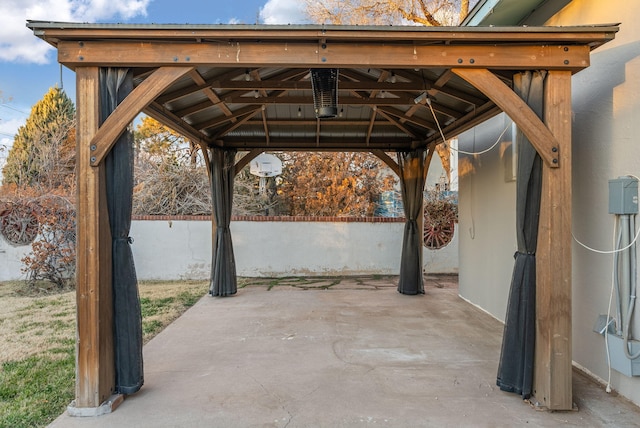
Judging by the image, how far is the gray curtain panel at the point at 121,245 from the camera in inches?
125

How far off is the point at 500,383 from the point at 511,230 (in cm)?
254

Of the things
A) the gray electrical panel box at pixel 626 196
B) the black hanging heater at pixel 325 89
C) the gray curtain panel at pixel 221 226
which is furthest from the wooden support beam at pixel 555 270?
the gray curtain panel at pixel 221 226

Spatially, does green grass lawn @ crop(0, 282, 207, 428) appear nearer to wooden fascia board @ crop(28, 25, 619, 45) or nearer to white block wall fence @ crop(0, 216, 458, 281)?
white block wall fence @ crop(0, 216, 458, 281)

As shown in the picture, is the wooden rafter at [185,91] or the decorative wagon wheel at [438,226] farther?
the decorative wagon wheel at [438,226]

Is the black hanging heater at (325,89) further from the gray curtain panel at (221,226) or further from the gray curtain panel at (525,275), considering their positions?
the gray curtain panel at (221,226)

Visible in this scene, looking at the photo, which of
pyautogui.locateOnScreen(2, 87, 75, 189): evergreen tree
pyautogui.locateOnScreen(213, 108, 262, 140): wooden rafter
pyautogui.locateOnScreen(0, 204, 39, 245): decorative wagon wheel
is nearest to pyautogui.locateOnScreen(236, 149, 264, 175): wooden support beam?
pyautogui.locateOnScreen(213, 108, 262, 140): wooden rafter

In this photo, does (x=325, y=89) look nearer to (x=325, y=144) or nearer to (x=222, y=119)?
(x=222, y=119)

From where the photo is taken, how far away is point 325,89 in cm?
393

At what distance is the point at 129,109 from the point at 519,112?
2970 millimetres

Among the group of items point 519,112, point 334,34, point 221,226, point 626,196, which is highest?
point 334,34

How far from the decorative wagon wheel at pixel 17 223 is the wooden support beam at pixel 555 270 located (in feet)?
32.4

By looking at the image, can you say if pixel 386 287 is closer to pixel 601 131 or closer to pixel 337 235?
pixel 337 235

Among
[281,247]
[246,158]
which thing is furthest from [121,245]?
[281,247]

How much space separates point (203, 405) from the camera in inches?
122
